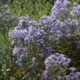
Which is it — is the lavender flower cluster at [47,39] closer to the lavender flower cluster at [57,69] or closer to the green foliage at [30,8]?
the lavender flower cluster at [57,69]

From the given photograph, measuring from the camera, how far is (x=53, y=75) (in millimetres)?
3824

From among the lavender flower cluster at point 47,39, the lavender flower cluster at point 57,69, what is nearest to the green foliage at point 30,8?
the lavender flower cluster at point 47,39

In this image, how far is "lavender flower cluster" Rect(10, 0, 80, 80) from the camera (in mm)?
3805

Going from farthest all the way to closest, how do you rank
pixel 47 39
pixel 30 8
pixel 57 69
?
pixel 30 8, pixel 47 39, pixel 57 69

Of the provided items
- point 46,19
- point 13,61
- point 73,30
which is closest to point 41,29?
point 46,19

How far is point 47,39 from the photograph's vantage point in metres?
4.13

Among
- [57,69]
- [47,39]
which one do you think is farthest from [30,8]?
[57,69]

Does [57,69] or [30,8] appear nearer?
[57,69]

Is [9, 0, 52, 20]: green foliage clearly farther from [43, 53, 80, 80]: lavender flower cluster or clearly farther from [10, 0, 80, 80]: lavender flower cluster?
[43, 53, 80, 80]: lavender flower cluster

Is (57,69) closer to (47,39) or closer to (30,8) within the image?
(47,39)

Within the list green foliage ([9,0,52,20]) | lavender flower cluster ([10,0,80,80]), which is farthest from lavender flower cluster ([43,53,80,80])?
green foliage ([9,0,52,20])

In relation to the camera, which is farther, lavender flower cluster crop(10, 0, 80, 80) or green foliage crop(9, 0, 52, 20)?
green foliage crop(9, 0, 52, 20)

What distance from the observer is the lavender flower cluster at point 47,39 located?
3.80 metres

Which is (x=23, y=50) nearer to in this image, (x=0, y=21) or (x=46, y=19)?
(x=46, y=19)
